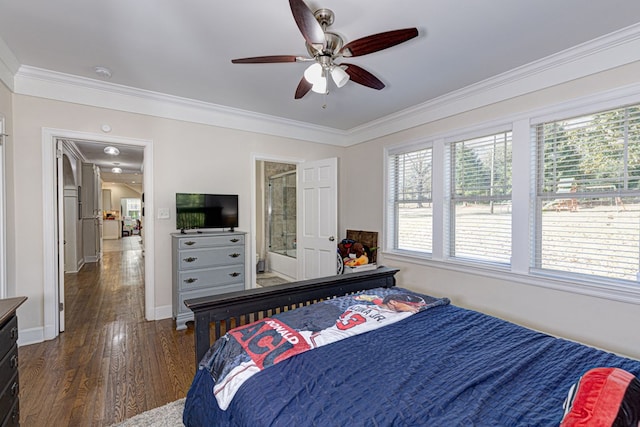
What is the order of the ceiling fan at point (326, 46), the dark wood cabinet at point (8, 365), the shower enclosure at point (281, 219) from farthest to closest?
the shower enclosure at point (281, 219)
the ceiling fan at point (326, 46)
the dark wood cabinet at point (8, 365)

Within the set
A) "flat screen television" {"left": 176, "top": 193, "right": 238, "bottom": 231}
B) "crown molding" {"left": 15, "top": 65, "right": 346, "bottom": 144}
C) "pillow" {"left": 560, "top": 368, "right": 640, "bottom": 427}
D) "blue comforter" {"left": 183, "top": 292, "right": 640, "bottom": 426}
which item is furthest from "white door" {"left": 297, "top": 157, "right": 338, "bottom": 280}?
"pillow" {"left": 560, "top": 368, "right": 640, "bottom": 427}

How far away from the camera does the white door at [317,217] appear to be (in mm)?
4109

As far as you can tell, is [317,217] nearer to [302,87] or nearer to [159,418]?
[302,87]

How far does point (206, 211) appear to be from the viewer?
12.2ft

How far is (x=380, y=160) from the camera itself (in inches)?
175

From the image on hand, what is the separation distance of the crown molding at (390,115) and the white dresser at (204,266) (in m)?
1.50

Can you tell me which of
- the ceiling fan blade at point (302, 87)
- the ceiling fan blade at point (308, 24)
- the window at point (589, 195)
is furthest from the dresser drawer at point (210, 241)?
→ the window at point (589, 195)

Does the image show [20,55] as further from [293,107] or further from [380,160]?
[380,160]

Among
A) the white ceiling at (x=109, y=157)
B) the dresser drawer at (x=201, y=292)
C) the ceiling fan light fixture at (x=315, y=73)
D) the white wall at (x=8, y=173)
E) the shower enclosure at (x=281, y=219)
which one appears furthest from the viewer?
the shower enclosure at (x=281, y=219)

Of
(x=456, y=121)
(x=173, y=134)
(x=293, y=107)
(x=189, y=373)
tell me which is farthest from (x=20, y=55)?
(x=456, y=121)

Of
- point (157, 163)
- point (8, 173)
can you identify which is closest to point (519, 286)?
point (157, 163)

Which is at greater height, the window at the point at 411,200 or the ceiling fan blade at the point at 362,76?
the ceiling fan blade at the point at 362,76

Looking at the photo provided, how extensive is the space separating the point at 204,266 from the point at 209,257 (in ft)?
0.37

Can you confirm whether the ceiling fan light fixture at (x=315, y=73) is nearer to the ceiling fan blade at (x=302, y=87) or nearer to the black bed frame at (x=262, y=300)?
the ceiling fan blade at (x=302, y=87)
